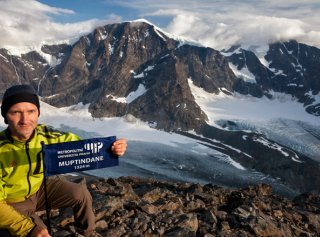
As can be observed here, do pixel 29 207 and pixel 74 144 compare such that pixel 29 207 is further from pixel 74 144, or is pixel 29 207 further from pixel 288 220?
pixel 288 220

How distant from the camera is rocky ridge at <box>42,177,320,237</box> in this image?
14.4 meters

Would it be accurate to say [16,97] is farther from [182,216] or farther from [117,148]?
[182,216]

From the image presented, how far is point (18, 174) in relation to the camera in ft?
31.5

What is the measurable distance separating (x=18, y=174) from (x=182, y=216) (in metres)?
8.09

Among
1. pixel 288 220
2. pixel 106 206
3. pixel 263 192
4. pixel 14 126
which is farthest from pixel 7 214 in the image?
pixel 263 192

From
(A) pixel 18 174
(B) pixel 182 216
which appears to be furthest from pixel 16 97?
(B) pixel 182 216

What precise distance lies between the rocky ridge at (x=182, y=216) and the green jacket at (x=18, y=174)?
8.78 feet

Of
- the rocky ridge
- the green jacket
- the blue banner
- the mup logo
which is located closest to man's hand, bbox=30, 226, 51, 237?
the green jacket

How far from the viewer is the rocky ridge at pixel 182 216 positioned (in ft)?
47.4

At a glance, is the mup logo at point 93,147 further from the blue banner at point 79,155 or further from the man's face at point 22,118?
the man's face at point 22,118

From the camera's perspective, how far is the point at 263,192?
1288 inches

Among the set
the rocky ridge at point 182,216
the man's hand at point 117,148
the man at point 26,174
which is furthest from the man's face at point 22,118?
the rocky ridge at point 182,216

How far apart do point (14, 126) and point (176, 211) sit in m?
9.95

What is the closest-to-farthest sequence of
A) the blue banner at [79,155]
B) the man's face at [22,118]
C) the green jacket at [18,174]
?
the green jacket at [18,174] < the man's face at [22,118] < the blue banner at [79,155]
